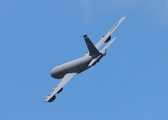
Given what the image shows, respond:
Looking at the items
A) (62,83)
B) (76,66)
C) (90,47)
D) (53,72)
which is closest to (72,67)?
(76,66)

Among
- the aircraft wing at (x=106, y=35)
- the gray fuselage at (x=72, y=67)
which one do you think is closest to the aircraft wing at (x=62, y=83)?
the gray fuselage at (x=72, y=67)

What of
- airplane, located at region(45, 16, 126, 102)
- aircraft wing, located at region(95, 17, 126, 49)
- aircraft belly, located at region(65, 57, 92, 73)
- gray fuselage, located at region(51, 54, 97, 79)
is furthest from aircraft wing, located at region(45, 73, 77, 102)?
aircraft wing, located at region(95, 17, 126, 49)

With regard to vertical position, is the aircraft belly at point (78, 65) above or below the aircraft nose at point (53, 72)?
below

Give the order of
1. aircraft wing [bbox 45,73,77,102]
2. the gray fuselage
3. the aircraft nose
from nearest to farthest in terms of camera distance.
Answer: aircraft wing [bbox 45,73,77,102] → the gray fuselage → the aircraft nose

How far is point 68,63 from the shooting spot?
17550 centimetres

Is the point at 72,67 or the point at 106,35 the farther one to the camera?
the point at 106,35

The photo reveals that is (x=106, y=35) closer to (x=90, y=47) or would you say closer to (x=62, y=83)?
(x=90, y=47)

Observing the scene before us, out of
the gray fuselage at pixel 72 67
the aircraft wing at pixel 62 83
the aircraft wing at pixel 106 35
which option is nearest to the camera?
the aircraft wing at pixel 62 83

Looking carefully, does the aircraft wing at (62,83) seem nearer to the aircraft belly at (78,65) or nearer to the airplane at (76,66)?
the airplane at (76,66)

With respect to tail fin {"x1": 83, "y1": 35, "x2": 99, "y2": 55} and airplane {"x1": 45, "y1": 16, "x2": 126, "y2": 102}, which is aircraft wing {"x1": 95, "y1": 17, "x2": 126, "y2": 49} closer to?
airplane {"x1": 45, "y1": 16, "x2": 126, "y2": 102}

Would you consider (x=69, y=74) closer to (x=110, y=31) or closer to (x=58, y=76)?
(x=58, y=76)

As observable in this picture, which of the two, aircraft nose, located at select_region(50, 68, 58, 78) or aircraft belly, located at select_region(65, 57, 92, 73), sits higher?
aircraft nose, located at select_region(50, 68, 58, 78)

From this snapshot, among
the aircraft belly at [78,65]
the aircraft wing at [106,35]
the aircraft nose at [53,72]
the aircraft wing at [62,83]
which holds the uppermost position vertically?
the aircraft wing at [106,35]

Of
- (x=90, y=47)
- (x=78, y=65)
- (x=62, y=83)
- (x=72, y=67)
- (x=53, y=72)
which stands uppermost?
(x=53, y=72)
